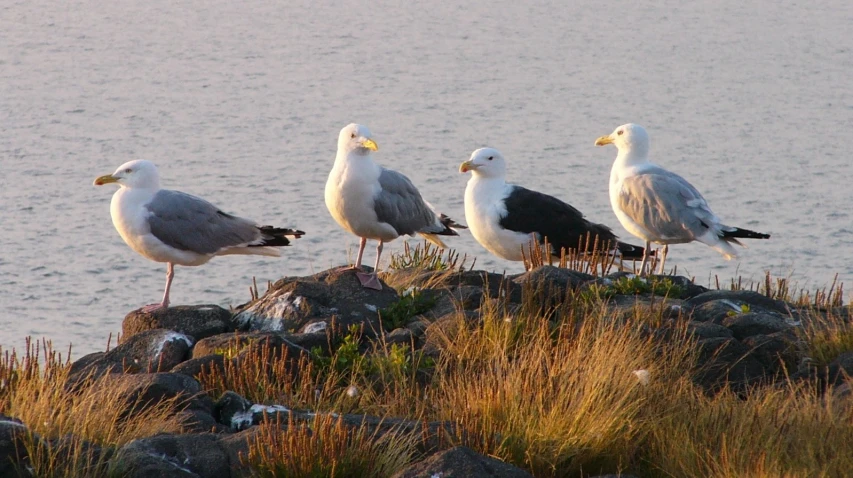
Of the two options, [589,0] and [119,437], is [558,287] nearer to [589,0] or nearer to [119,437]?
[119,437]

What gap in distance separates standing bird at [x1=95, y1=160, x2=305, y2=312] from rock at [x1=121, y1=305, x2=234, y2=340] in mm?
191

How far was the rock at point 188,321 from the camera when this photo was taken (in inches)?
334

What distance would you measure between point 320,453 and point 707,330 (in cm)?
342

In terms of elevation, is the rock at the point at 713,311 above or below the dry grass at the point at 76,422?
below

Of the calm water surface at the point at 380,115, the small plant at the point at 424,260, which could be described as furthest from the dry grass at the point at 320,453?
the calm water surface at the point at 380,115

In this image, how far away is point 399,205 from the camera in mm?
9477

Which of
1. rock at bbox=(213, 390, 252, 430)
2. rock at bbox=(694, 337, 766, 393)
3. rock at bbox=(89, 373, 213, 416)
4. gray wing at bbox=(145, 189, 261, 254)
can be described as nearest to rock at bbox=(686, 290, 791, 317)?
rock at bbox=(694, 337, 766, 393)

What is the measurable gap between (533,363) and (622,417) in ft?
2.20

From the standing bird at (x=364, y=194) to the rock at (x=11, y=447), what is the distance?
4178 mm

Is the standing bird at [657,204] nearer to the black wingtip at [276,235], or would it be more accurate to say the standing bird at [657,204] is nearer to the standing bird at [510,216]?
the standing bird at [510,216]

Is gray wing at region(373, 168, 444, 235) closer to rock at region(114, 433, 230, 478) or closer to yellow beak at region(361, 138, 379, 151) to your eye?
yellow beak at region(361, 138, 379, 151)

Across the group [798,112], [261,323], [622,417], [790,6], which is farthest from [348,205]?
[790,6]

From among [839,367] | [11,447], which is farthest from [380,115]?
[11,447]

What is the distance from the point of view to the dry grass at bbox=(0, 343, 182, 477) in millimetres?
4969
